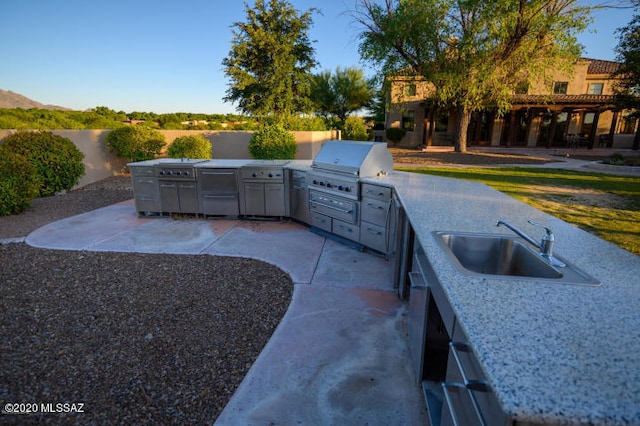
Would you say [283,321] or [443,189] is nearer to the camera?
[283,321]

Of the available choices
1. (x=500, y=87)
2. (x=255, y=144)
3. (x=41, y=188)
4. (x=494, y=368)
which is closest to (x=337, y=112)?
(x=500, y=87)

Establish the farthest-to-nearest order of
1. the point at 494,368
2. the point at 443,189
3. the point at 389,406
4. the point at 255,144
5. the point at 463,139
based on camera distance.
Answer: the point at 463,139 < the point at 255,144 < the point at 443,189 < the point at 389,406 < the point at 494,368

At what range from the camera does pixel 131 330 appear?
9.96 ft

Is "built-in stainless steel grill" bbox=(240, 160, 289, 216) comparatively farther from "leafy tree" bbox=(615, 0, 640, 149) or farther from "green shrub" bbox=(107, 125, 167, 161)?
"leafy tree" bbox=(615, 0, 640, 149)

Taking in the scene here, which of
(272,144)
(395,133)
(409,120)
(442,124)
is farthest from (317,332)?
(442,124)

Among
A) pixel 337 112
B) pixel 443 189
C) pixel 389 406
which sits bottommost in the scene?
pixel 389 406

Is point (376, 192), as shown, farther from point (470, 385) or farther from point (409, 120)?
point (409, 120)

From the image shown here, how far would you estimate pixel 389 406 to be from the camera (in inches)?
86.8

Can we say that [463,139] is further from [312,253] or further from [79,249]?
[79,249]

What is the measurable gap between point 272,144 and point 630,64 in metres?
15.5

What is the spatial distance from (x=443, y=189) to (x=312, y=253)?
2014 mm

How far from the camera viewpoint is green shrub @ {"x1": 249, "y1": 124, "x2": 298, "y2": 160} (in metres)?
11.1

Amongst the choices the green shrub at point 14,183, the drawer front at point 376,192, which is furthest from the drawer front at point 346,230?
the green shrub at point 14,183

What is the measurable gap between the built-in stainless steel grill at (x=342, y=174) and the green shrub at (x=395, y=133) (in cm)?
1801
